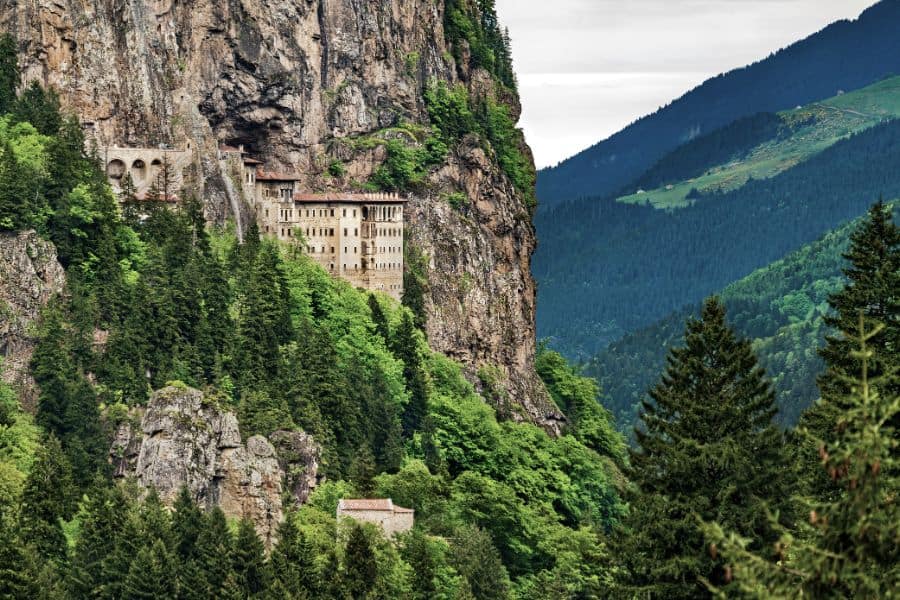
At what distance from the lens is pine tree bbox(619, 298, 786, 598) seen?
58469mm

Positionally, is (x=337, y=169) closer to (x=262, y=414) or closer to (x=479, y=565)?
(x=262, y=414)

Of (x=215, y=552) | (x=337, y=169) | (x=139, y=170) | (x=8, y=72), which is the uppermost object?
(x=8, y=72)

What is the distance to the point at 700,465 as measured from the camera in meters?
59.6

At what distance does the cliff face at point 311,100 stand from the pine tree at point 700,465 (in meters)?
78.7

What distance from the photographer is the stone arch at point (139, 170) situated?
5374 inches

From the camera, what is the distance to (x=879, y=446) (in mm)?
36969

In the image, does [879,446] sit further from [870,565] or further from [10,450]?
[10,450]

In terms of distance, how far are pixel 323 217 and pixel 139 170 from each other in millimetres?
13574

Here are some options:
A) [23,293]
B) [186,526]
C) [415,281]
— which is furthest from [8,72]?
[186,526]

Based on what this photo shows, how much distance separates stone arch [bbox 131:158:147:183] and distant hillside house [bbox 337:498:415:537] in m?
29.7

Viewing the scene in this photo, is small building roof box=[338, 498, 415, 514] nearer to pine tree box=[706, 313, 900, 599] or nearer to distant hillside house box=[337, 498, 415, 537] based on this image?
distant hillside house box=[337, 498, 415, 537]

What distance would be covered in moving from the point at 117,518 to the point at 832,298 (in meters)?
46.0

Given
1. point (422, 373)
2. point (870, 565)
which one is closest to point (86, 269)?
point (422, 373)

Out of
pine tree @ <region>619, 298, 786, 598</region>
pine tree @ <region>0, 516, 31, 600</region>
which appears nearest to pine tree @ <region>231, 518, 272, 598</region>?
pine tree @ <region>0, 516, 31, 600</region>
